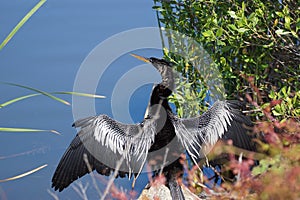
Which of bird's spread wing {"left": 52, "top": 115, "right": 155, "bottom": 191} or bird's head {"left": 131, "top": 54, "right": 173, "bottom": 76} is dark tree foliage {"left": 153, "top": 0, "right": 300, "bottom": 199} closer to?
bird's head {"left": 131, "top": 54, "right": 173, "bottom": 76}

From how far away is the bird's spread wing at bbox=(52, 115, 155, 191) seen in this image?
167 inches

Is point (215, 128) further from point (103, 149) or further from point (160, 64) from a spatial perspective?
point (103, 149)

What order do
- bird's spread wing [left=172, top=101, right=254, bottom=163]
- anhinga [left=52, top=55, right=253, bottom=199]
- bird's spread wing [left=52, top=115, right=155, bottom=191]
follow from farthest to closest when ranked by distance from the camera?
bird's spread wing [left=172, top=101, right=254, bottom=163]
bird's spread wing [left=52, top=115, right=155, bottom=191]
anhinga [left=52, top=55, right=253, bottom=199]

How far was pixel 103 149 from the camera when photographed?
4.44 meters

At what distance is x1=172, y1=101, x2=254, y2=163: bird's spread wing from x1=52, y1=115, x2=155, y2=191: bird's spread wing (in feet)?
1.28

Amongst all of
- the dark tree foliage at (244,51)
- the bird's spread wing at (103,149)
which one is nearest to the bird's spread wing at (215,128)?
the dark tree foliage at (244,51)

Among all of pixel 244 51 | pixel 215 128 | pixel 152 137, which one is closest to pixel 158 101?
pixel 152 137

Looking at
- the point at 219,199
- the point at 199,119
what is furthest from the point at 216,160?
the point at 219,199

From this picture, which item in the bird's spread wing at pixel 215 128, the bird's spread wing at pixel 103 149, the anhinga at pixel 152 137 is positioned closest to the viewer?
the anhinga at pixel 152 137

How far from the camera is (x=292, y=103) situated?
416cm

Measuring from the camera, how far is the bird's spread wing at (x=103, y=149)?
425cm

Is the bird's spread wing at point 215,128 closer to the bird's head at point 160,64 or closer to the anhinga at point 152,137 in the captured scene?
the anhinga at point 152,137

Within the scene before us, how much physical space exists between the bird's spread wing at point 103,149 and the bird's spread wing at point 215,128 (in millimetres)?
391

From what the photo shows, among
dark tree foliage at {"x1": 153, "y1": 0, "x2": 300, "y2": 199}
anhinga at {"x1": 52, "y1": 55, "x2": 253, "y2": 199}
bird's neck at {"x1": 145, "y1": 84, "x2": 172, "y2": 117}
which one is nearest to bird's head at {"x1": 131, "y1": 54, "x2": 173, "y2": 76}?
anhinga at {"x1": 52, "y1": 55, "x2": 253, "y2": 199}
